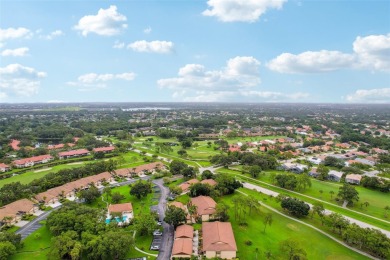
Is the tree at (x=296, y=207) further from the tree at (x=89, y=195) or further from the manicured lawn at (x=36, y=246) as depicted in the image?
the manicured lawn at (x=36, y=246)

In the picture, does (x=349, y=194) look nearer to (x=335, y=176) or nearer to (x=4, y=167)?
(x=335, y=176)

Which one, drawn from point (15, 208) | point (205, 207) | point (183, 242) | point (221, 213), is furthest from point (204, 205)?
point (15, 208)

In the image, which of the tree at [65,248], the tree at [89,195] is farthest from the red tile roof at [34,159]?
the tree at [65,248]

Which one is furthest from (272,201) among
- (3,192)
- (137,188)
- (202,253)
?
(3,192)

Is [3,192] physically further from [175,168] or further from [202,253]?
[202,253]

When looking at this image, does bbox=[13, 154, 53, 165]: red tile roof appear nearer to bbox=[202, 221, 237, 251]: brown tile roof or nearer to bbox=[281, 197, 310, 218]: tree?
bbox=[202, 221, 237, 251]: brown tile roof

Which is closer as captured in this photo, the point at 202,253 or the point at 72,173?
the point at 202,253

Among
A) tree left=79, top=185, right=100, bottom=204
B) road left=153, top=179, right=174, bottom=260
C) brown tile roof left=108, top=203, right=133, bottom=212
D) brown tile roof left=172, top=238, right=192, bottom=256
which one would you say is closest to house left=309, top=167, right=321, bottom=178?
road left=153, top=179, right=174, bottom=260
